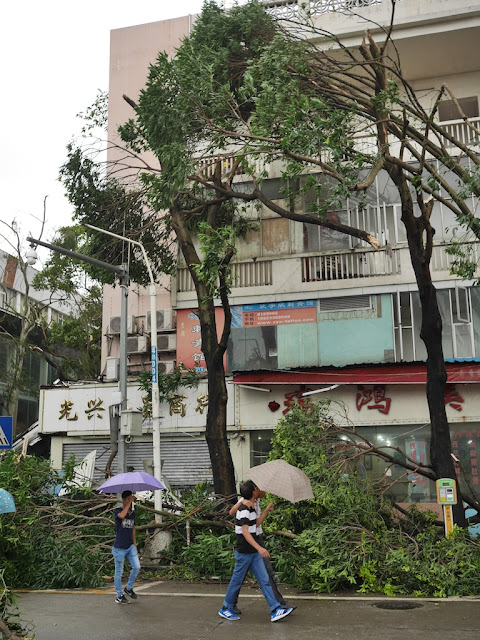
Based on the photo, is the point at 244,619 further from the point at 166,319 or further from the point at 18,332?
the point at 18,332

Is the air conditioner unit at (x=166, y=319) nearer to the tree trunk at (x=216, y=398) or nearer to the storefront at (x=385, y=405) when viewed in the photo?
the storefront at (x=385, y=405)

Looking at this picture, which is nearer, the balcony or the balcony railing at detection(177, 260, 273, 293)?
Result: the balcony

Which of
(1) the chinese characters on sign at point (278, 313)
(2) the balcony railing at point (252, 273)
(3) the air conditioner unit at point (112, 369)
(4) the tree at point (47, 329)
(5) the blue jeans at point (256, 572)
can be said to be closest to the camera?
(5) the blue jeans at point (256, 572)

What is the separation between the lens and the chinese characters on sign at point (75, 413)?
2250cm

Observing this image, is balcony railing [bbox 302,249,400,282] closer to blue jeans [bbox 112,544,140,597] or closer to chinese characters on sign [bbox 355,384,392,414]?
chinese characters on sign [bbox 355,384,392,414]

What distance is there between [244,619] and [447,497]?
14.3 feet

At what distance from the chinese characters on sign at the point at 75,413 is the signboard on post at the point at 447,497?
13351 mm

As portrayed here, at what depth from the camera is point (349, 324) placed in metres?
20.7

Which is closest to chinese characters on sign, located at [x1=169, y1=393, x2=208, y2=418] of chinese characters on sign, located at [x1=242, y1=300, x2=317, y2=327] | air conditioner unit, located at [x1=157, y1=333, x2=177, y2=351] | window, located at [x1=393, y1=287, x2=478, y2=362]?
air conditioner unit, located at [x1=157, y1=333, x2=177, y2=351]

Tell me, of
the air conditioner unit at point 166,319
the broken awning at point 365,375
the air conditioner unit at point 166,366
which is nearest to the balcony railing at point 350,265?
the broken awning at point 365,375

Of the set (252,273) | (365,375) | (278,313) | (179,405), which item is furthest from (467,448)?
(179,405)

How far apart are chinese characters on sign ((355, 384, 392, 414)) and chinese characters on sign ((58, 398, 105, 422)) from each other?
27.0 ft

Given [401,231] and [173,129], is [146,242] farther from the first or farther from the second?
[401,231]

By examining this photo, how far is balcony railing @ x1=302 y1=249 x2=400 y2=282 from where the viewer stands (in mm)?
20625
